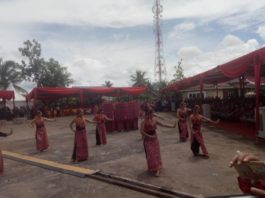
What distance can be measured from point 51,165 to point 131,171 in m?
2.65

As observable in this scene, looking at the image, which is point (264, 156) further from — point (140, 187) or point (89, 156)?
point (89, 156)

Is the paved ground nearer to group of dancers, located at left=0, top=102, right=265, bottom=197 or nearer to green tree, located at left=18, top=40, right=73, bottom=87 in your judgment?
group of dancers, located at left=0, top=102, right=265, bottom=197

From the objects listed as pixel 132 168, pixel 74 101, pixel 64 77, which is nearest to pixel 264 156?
pixel 132 168

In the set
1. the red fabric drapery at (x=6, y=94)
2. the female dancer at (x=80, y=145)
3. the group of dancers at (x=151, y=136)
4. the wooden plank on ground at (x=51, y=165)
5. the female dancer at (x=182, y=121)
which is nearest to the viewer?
the group of dancers at (x=151, y=136)

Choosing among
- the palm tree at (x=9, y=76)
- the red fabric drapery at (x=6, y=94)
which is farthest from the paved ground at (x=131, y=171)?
the palm tree at (x=9, y=76)

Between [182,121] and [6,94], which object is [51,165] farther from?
[6,94]

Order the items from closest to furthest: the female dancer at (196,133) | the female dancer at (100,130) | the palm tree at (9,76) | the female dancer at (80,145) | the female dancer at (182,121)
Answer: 1. the female dancer at (196,133)
2. the female dancer at (80,145)
3. the female dancer at (182,121)
4. the female dancer at (100,130)
5. the palm tree at (9,76)

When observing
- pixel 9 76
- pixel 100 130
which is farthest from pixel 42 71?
pixel 100 130

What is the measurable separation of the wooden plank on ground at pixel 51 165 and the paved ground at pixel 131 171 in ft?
0.72

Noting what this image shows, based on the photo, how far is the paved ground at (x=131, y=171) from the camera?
7191 mm

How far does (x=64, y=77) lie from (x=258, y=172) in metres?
43.7

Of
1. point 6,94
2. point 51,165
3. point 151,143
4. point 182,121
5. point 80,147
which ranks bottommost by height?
point 51,165

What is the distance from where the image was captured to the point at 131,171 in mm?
8672

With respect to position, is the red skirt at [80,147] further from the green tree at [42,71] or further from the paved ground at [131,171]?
the green tree at [42,71]
